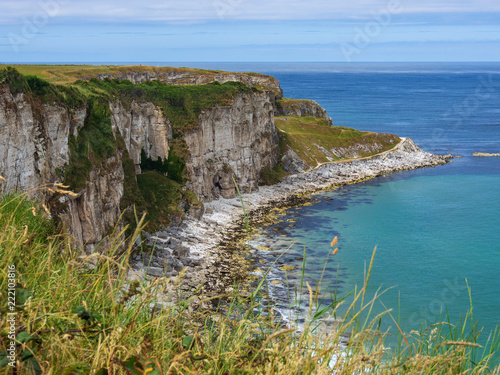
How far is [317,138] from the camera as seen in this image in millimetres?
98625

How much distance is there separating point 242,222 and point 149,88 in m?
21.0

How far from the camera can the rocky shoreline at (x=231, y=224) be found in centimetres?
4300

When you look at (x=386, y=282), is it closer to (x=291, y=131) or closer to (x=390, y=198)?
(x=390, y=198)

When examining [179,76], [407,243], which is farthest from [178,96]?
[407,243]

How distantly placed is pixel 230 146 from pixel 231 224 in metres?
17.9

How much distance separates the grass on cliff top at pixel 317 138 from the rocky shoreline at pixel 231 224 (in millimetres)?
2568

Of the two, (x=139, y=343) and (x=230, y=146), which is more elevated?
(x=139, y=343)

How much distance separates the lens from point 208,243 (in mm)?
52750

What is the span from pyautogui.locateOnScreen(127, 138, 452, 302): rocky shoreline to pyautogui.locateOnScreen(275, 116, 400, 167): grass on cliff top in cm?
257

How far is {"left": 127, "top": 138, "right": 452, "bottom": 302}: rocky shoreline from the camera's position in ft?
141

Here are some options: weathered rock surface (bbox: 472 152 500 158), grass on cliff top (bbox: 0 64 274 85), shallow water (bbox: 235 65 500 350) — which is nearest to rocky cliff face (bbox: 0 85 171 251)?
shallow water (bbox: 235 65 500 350)

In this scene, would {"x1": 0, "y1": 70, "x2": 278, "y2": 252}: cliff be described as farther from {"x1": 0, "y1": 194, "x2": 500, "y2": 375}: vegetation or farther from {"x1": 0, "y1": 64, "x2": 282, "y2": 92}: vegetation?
{"x1": 0, "y1": 64, "x2": 282, "y2": 92}: vegetation

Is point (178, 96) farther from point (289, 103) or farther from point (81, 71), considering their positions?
point (289, 103)

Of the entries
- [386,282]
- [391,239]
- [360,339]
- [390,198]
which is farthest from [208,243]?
[360,339]
